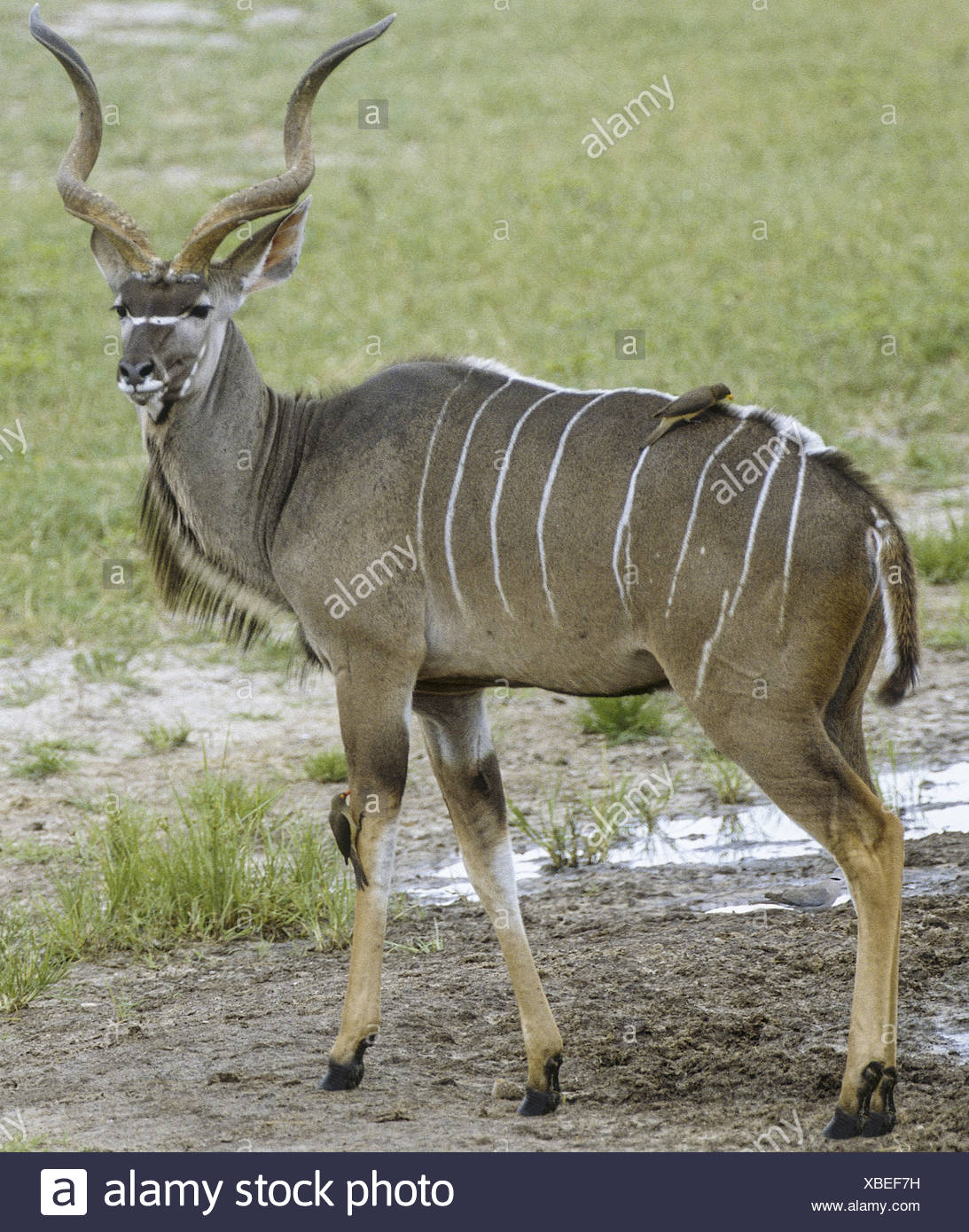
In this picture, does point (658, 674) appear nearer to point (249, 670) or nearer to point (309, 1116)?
point (309, 1116)

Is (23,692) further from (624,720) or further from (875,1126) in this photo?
(875,1126)

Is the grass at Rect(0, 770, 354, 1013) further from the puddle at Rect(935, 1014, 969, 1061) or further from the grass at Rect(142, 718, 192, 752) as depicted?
the puddle at Rect(935, 1014, 969, 1061)

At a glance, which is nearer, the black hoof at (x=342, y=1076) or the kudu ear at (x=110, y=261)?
the black hoof at (x=342, y=1076)

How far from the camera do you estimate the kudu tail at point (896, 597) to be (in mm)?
3678

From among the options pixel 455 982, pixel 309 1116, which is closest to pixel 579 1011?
pixel 455 982

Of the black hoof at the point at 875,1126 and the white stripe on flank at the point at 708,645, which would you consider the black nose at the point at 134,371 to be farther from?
the black hoof at the point at 875,1126

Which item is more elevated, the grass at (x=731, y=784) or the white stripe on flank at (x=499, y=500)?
the white stripe on flank at (x=499, y=500)

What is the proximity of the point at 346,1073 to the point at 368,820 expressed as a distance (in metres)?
0.65

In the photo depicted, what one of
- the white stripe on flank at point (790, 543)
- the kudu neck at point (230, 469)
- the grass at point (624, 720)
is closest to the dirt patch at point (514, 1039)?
the white stripe on flank at point (790, 543)

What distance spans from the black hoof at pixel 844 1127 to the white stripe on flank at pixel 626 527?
48.6 inches

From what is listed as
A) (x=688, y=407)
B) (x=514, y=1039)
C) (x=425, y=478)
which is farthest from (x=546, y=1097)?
(x=688, y=407)

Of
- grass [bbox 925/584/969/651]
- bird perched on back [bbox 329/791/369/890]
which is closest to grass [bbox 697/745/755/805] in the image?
grass [bbox 925/584/969/651]

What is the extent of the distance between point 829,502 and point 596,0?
68.5ft

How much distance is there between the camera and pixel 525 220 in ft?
48.4
